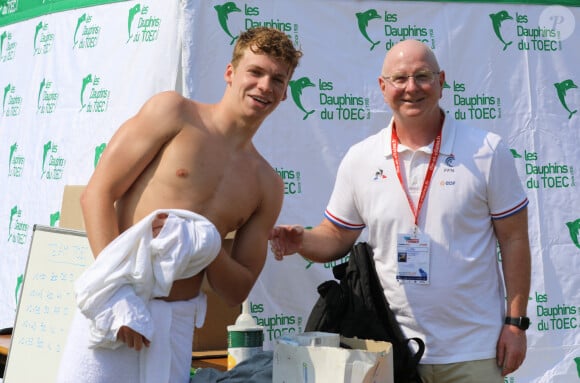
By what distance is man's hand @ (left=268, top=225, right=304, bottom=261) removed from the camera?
2824 millimetres

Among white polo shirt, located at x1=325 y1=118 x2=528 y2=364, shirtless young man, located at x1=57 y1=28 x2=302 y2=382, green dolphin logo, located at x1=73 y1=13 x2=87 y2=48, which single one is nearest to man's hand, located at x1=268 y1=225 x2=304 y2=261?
shirtless young man, located at x1=57 y1=28 x2=302 y2=382

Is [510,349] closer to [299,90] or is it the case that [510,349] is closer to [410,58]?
[410,58]

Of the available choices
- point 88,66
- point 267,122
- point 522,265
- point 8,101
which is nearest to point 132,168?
point 522,265

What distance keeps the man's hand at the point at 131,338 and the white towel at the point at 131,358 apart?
31mm

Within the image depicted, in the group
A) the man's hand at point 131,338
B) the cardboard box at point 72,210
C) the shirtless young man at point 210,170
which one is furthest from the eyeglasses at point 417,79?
the cardboard box at point 72,210

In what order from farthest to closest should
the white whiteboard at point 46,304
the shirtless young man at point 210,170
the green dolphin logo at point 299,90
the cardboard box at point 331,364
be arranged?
the green dolphin logo at point 299,90
the white whiteboard at point 46,304
the shirtless young man at point 210,170
the cardboard box at point 331,364

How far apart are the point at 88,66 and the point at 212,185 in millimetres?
2656

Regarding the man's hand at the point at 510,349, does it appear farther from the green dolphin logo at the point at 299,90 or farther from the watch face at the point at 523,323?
the green dolphin logo at the point at 299,90

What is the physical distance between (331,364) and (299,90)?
8.32 feet

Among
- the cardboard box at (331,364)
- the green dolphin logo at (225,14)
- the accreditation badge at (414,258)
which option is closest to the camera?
the cardboard box at (331,364)

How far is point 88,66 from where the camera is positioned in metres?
5.01

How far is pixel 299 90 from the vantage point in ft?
15.2

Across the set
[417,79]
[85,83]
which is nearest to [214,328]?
[417,79]

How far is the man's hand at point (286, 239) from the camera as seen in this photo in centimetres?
282
